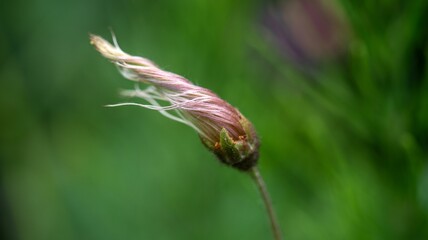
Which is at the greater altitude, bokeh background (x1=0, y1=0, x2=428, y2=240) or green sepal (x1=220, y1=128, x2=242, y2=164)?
green sepal (x1=220, y1=128, x2=242, y2=164)

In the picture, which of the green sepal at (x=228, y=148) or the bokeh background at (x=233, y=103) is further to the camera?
the bokeh background at (x=233, y=103)

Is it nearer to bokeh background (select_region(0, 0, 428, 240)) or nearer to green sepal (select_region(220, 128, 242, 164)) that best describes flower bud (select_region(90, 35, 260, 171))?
green sepal (select_region(220, 128, 242, 164))

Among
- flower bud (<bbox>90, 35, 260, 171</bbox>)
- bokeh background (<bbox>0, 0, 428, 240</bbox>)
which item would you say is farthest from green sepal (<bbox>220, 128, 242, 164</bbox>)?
bokeh background (<bbox>0, 0, 428, 240</bbox>)

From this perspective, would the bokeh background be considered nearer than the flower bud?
No

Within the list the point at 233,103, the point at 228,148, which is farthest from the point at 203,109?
the point at 233,103

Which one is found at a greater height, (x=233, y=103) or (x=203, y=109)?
(x=203, y=109)

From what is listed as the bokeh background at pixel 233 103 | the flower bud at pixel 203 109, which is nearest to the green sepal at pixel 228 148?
the flower bud at pixel 203 109

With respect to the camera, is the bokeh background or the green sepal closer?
the green sepal

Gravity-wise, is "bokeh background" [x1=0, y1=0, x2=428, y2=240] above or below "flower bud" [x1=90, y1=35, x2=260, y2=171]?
below

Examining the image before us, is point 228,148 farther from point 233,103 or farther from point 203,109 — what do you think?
point 233,103

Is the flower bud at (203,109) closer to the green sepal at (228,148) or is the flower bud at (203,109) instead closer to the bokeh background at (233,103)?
the green sepal at (228,148)
